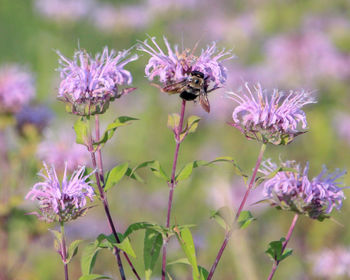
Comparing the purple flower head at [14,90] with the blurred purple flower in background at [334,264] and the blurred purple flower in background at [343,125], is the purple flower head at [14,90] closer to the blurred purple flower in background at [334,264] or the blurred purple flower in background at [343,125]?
the blurred purple flower in background at [334,264]

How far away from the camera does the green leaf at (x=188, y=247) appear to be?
4.60 ft

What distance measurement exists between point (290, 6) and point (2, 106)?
3708mm

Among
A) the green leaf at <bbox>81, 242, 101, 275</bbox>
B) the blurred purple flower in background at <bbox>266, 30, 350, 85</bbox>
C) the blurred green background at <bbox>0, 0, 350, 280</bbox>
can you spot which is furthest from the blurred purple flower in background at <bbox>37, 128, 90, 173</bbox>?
the blurred purple flower in background at <bbox>266, 30, 350, 85</bbox>

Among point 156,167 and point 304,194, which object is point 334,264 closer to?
point 304,194

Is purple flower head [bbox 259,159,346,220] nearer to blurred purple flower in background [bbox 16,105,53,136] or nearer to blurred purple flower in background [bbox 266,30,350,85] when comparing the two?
blurred purple flower in background [bbox 16,105,53,136]

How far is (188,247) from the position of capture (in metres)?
→ 1.42

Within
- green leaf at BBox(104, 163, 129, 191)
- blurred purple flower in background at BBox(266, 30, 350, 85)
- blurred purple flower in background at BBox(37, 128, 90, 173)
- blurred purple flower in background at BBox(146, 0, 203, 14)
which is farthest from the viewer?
blurred purple flower in background at BBox(146, 0, 203, 14)

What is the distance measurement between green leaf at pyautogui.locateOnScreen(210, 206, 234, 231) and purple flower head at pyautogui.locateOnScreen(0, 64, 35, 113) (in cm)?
170

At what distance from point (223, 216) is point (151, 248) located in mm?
225

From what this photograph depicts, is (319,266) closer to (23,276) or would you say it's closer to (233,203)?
(233,203)

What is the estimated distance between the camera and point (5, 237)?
284cm

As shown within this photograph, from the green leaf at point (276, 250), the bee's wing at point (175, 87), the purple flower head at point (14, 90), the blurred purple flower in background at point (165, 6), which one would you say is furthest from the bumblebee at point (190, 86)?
the blurred purple flower in background at point (165, 6)

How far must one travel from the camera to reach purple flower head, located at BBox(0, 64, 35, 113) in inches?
117

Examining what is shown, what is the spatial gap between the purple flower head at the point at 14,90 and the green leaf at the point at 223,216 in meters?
1.70
